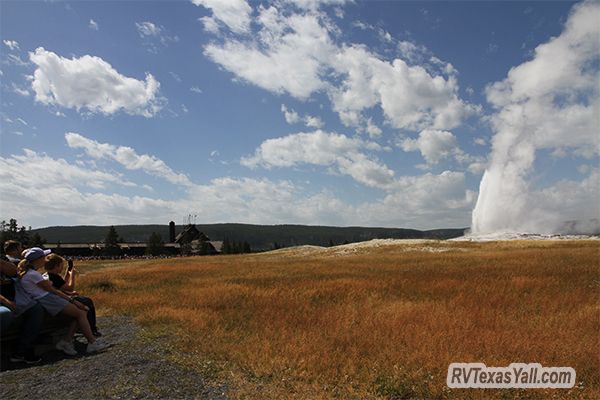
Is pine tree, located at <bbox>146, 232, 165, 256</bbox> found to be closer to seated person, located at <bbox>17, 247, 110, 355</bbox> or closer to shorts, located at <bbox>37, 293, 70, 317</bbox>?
seated person, located at <bbox>17, 247, 110, 355</bbox>

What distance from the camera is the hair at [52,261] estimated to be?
357 inches

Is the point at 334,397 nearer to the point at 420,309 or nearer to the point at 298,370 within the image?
the point at 298,370

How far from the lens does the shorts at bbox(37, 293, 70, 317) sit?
8188 mm

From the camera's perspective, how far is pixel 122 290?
19.3 m

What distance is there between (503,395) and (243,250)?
109010mm

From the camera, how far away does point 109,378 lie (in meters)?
6.80

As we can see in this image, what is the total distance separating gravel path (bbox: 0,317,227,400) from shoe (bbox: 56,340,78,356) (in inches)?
4.4

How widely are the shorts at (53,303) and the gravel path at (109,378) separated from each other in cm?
86

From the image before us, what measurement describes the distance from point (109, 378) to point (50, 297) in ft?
8.18

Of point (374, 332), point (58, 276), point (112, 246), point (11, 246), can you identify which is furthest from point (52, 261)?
point (112, 246)

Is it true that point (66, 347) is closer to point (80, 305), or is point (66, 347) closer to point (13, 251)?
point (80, 305)

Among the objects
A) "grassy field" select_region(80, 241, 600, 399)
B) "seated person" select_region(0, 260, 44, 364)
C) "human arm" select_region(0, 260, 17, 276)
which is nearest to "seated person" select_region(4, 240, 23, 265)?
"seated person" select_region(0, 260, 44, 364)

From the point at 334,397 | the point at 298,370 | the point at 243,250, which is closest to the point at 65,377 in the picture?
the point at 298,370

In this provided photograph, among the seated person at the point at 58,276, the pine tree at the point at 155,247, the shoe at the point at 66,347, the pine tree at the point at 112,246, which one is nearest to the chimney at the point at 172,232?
the pine tree at the point at 112,246
